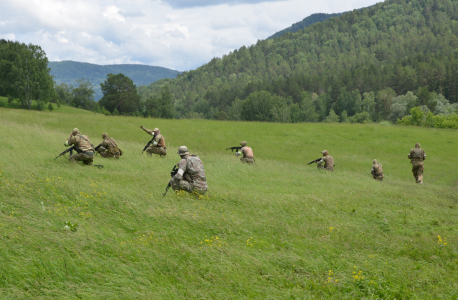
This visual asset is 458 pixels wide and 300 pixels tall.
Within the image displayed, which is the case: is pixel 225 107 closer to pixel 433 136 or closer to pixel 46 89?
pixel 46 89

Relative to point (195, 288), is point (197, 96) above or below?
above

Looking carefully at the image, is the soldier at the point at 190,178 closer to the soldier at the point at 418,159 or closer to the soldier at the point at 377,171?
the soldier at the point at 377,171

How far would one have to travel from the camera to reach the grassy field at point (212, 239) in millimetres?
5539

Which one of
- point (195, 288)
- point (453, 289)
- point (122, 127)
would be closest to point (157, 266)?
point (195, 288)

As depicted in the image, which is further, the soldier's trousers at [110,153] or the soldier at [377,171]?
the soldier at [377,171]

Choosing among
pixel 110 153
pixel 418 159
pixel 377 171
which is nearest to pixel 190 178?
pixel 110 153

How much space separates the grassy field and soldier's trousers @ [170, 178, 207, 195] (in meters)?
0.35

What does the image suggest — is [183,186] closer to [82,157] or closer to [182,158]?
[182,158]

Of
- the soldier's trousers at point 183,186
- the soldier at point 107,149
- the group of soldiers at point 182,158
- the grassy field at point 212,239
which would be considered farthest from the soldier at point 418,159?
the soldier at point 107,149

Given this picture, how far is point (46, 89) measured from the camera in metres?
51.1

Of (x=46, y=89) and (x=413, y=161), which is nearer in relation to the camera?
(x=413, y=161)

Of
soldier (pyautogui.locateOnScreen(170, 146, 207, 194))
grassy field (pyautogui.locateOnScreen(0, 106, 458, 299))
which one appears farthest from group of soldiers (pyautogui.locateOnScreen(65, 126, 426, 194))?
grassy field (pyautogui.locateOnScreen(0, 106, 458, 299))

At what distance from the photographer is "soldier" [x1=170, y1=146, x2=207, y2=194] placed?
1059 cm

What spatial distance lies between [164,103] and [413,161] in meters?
84.2
